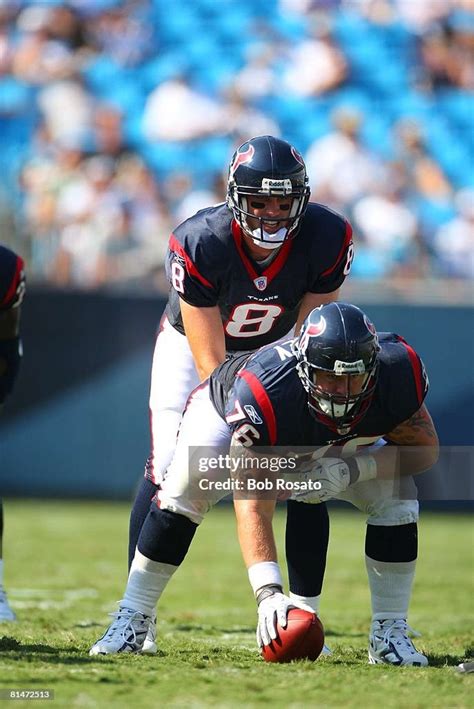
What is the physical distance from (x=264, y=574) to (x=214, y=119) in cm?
810

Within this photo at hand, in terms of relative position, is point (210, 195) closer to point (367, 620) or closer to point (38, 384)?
point (38, 384)

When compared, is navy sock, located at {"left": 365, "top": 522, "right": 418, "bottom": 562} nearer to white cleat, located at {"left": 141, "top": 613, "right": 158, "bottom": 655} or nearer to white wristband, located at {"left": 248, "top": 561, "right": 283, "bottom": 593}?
white wristband, located at {"left": 248, "top": 561, "right": 283, "bottom": 593}

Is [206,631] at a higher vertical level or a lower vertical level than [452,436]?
lower

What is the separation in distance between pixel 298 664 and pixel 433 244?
274 inches

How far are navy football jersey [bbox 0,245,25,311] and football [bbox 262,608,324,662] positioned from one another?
2.13 meters

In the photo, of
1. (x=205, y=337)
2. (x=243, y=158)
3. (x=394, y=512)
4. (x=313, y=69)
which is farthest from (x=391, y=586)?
(x=313, y=69)

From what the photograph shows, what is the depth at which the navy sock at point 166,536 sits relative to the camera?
3.76 meters

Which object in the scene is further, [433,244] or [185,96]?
[185,96]

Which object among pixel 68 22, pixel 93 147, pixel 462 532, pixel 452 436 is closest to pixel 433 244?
pixel 452 436

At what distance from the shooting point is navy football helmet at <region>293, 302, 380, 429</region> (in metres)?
3.43

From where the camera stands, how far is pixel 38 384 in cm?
967

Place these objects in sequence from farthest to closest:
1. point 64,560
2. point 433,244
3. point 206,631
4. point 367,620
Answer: point 433,244
point 64,560
point 367,620
point 206,631

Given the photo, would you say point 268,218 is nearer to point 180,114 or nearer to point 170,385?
point 170,385

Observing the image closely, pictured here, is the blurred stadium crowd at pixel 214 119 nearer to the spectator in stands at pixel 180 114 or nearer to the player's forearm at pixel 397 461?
the spectator in stands at pixel 180 114
